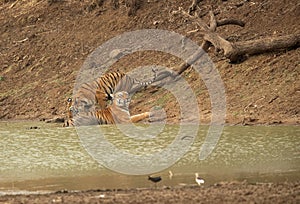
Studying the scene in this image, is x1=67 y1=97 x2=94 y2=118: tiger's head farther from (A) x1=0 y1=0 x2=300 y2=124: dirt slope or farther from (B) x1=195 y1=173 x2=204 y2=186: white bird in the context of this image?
(B) x1=195 y1=173 x2=204 y2=186: white bird

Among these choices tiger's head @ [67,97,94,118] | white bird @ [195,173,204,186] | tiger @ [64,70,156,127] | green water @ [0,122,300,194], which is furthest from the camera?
tiger @ [64,70,156,127]

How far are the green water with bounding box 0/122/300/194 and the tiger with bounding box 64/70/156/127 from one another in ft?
8.15

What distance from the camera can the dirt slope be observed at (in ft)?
46.5

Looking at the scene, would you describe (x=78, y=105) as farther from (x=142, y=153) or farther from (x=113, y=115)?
(x=142, y=153)

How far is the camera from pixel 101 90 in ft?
53.9

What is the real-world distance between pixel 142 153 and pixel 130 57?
645 centimetres

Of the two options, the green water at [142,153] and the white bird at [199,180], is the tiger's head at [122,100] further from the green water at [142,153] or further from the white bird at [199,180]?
the white bird at [199,180]

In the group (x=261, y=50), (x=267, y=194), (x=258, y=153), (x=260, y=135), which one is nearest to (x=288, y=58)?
(x=261, y=50)

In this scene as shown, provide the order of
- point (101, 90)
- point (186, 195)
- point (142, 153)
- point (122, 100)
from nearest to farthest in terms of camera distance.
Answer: point (186, 195) < point (142, 153) < point (122, 100) < point (101, 90)

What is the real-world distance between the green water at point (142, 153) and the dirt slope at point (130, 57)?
51.8 inches

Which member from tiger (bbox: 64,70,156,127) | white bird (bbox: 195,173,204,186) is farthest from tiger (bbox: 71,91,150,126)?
white bird (bbox: 195,173,204,186)

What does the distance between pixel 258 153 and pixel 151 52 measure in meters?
6.91

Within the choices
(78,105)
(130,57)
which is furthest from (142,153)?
(130,57)

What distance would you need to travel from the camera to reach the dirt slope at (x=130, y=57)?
46.5ft
